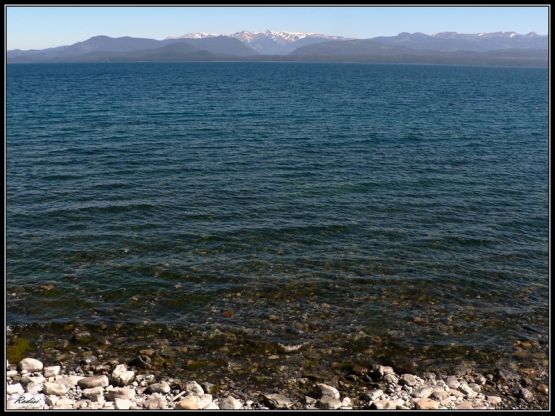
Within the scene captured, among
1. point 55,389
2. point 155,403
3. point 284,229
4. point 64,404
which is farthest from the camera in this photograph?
point 284,229

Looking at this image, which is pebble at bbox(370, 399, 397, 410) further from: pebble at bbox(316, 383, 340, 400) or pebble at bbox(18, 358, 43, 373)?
pebble at bbox(18, 358, 43, 373)

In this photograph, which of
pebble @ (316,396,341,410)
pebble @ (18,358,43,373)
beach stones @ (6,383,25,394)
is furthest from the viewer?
pebble @ (18,358,43,373)

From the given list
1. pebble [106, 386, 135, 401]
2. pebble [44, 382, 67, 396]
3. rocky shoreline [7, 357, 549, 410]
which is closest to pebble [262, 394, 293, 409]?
rocky shoreline [7, 357, 549, 410]

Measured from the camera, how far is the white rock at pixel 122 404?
1666 cm

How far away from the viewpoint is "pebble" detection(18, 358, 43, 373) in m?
18.9

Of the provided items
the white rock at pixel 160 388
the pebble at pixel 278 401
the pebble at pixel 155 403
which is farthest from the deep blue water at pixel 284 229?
the pebble at pixel 155 403

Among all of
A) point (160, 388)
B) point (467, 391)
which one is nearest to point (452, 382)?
point (467, 391)

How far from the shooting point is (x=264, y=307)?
24109mm

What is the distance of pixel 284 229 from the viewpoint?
107 feet

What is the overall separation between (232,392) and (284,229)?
1544 centimetres

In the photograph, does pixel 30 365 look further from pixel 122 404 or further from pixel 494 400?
pixel 494 400

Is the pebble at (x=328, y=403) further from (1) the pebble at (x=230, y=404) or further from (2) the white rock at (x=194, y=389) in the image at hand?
(2) the white rock at (x=194, y=389)

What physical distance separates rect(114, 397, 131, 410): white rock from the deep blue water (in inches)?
234

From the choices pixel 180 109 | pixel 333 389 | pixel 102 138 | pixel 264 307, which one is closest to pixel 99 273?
pixel 264 307
